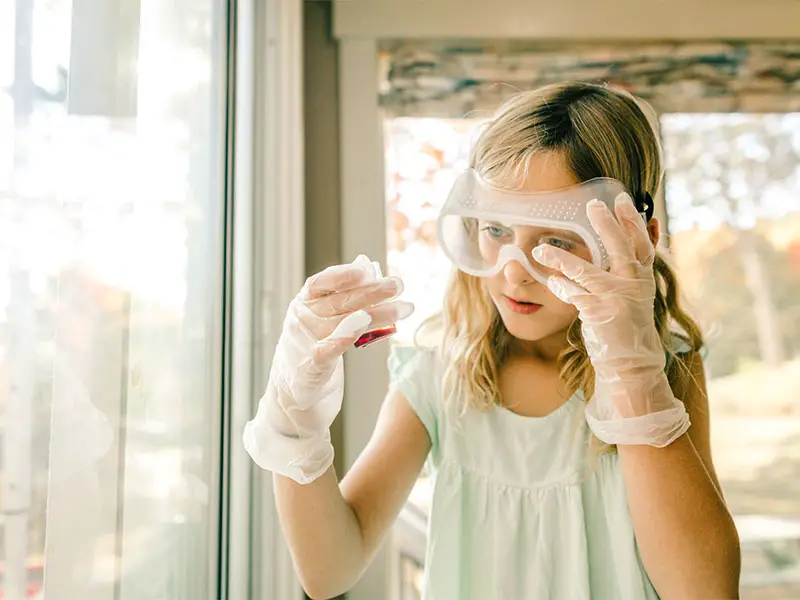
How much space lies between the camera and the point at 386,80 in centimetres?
199

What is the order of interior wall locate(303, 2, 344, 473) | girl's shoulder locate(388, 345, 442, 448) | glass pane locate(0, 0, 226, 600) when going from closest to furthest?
glass pane locate(0, 0, 226, 600), girl's shoulder locate(388, 345, 442, 448), interior wall locate(303, 2, 344, 473)

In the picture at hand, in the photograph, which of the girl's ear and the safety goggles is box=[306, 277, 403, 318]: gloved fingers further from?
the girl's ear

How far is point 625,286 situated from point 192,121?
2.14ft

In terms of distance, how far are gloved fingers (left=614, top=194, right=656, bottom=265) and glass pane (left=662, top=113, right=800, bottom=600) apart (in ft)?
4.64

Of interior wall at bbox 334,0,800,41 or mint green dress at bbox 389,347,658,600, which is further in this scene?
interior wall at bbox 334,0,800,41

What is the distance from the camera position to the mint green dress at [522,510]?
2.91 ft

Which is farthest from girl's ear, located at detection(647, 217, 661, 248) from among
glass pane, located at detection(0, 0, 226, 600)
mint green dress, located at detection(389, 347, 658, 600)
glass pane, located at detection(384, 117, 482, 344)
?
glass pane, located at detection(384, 117, 482, 344)

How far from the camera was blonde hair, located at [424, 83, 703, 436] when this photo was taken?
83 cm

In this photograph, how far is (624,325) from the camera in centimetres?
73

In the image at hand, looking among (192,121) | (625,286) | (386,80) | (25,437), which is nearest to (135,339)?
(25,437)

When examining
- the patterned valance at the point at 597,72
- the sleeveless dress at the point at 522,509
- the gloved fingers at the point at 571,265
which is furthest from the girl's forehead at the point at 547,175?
the patterned valance at the point at 597,72

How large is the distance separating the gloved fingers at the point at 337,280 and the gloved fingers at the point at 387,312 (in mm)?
35

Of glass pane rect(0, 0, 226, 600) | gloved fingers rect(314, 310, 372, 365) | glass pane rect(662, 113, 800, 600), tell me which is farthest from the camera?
glass pane rect(662, 113, 800, 600)

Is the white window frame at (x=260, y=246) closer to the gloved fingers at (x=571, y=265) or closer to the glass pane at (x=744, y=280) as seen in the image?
the gloved fingers at (x=571, y=265)
